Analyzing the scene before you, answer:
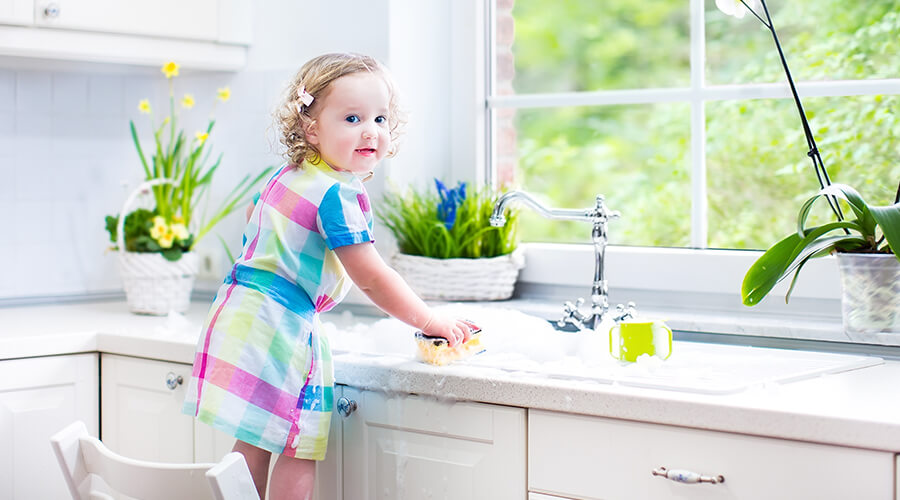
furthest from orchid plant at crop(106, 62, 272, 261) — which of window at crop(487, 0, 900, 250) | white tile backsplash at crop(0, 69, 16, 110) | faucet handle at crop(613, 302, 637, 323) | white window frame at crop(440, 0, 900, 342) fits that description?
faucet handle at crop(613, 302, 637, 323)

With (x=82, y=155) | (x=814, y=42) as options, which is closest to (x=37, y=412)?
(x=82, y=155)

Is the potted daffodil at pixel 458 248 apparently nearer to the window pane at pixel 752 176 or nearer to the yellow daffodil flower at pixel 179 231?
the yellow daffodil flower at pixel 179 231

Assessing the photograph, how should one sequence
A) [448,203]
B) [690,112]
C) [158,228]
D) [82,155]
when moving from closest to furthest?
[448,203] → [158,228] → [82,155] → [690,112]

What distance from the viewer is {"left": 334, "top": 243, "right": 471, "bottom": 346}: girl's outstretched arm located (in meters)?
1.37

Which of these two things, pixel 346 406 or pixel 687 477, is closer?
pixel 687 477

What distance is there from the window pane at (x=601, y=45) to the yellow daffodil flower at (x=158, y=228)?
3.91m

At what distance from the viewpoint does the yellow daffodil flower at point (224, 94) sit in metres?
2.18

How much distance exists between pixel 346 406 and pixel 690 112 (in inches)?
54.9

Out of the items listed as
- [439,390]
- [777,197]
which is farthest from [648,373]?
[777,197]

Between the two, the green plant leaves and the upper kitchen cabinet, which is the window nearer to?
the green plant leaves

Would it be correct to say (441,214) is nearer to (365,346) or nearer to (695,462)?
(365,346)

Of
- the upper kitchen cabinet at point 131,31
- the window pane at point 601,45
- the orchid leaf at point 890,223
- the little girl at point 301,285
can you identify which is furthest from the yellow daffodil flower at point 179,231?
the window pane at point 601,45

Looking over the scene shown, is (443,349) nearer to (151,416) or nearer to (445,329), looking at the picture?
(445,329)

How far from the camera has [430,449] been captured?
1.40m
